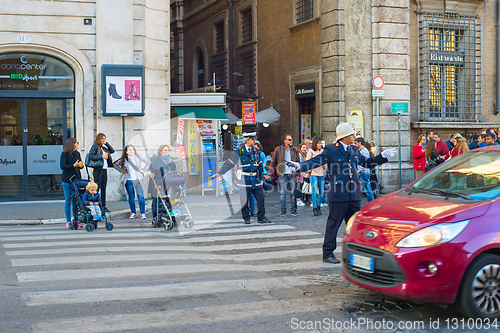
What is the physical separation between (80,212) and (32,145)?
533 cm

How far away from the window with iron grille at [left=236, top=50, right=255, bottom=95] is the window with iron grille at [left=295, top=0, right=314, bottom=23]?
4.37 metres

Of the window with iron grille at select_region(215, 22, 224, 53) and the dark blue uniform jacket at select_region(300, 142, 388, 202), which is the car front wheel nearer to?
the dark blue uniform jacket at select_region(300, 142, 388, 202)

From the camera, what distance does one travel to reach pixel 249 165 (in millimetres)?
11023

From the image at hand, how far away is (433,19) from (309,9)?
4.61m

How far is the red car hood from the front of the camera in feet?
14.8

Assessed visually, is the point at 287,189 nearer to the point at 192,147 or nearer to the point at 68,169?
the point at 68,169

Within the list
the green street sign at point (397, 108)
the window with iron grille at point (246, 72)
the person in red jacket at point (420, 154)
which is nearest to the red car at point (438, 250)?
the person in red jacket at point (420, 154)

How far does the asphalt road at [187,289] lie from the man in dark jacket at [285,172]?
10.4 feet

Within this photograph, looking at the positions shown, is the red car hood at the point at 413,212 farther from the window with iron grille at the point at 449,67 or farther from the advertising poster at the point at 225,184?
the window with iron grille at the point at 449,67

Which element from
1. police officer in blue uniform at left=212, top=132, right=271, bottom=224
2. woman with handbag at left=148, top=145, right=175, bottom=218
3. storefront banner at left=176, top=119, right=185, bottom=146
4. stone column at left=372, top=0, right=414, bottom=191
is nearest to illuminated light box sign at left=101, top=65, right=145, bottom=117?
storefront banner at left=176, top=119, right=185, bottom=146

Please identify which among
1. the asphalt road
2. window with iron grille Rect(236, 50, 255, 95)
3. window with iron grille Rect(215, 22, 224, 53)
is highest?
window with iron grille Rect(215, 22, 224, 53)

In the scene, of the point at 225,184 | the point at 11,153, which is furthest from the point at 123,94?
the point at 225,184

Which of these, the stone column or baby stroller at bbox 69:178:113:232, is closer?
baby stroller at bbox 69:178:113:232

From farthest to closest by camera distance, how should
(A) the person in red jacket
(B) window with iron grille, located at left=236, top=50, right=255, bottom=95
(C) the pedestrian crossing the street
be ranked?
1. (B) window with iron grille, located at left=236, top=50, right=255, bottom=95
2. (A) the person in red jacket
3. (C) the pedestrian crossing the street
